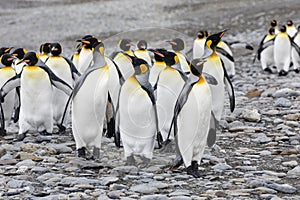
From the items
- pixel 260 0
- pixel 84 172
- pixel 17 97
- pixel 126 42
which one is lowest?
pixel 84 172

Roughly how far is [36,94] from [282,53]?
586 cm

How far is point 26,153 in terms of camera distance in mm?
4805

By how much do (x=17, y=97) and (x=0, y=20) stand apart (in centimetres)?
1825

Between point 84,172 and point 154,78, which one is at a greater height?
point 154,78

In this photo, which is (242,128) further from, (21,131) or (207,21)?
(207,21)

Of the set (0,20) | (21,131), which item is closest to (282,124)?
(21,131)

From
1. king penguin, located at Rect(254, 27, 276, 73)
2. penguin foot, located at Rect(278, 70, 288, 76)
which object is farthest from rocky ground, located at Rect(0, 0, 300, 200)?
king penguin, located at Rect(254, 27, 276, 73)

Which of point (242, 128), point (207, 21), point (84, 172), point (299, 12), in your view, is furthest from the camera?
point (207, 21)

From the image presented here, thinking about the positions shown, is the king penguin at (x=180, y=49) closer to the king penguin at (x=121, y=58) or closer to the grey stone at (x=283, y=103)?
the king penguin at (x=121, y=58)

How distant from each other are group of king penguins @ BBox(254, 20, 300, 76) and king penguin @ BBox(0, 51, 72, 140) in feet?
18.1

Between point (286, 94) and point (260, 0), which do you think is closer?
point (286, 94)

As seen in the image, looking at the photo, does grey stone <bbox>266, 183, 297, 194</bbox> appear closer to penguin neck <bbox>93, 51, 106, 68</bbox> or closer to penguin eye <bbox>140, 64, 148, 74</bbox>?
penguin eye <bbox>140, 64, 148, 74</bbox>

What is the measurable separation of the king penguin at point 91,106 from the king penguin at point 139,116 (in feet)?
1.12

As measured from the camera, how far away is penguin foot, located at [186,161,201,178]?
4.23 m
